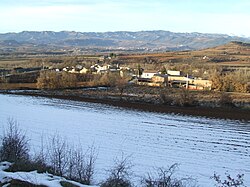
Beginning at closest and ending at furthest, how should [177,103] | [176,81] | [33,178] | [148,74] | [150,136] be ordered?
1. [33,178]
2. [150,136]
3. [177,103]
4. [176,81]
5. [148,74]

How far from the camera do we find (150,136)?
28.0 metres

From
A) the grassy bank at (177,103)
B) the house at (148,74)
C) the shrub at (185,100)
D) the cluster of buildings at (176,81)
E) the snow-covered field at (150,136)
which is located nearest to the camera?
the snow-covered field at (150,136)

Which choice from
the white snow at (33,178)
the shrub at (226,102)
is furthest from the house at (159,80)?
the white snow at (33,178)

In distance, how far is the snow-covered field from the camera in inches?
774

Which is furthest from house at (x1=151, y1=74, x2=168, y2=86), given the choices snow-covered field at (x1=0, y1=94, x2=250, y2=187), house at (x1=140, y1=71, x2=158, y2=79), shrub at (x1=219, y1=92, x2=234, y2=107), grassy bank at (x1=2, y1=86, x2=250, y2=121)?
snow-covered field at (x1=0, y1=94, x2=250, y2=187)

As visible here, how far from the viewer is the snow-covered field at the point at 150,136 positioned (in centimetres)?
1966

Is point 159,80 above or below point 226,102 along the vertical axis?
above

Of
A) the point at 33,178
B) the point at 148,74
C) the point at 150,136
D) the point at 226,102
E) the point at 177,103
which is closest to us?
the point at 33,178

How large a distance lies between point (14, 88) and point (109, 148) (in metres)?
46.8

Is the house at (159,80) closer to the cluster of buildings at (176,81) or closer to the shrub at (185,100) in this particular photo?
the cluster of buildings at (176,81)

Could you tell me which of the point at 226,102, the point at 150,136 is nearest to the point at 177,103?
the point at 226,102

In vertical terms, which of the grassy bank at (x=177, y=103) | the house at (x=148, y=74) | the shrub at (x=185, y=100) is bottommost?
the grassy bank at (x=177, y=103)

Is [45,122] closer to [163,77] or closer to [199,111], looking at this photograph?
[199,111]

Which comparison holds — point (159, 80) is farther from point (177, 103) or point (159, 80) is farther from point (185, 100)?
point (177, 103)
